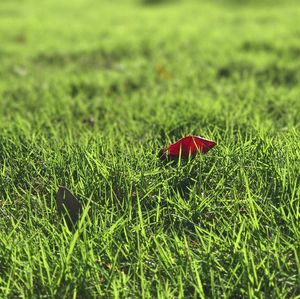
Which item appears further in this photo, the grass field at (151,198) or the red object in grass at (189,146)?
the red object in grass at (189,146)

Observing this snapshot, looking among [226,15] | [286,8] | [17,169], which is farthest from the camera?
[286,8]

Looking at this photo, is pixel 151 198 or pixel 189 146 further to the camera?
pixel 189 146

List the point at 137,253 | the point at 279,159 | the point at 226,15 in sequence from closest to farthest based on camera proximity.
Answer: the point at 137,253, the point at 279,159, the point at 226,15

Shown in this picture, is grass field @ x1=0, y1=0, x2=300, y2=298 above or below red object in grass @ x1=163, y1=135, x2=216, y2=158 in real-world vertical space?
below

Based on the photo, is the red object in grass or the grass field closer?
the grass field

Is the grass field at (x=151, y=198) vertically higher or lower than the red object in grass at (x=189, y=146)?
lower

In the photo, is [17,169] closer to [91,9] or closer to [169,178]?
[169,178]

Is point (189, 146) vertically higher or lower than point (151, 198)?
higher

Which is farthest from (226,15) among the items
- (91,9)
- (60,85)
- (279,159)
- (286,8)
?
(279,159)
